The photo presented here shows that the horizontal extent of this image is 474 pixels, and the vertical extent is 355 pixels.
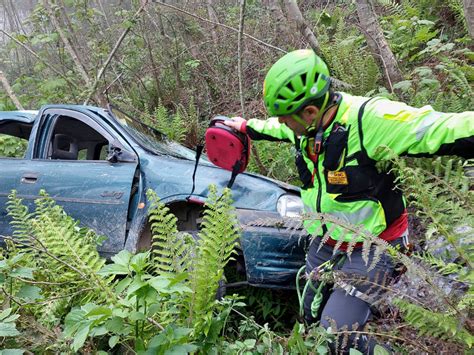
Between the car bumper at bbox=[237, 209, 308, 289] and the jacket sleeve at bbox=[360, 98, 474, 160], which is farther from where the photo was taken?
the car bumper at bbox=[237, 209, 308, 289]

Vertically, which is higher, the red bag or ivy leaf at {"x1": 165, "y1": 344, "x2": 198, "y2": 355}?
the red bag

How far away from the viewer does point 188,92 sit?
32.6 feet

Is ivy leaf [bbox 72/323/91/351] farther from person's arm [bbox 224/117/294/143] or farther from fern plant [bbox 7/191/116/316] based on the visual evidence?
person's arm [bbox 224/117/294/143]

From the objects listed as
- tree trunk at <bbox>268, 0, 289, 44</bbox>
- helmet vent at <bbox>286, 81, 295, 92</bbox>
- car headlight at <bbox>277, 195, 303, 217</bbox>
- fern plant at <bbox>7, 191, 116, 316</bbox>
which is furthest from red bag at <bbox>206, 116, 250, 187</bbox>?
tree trunk at <bbox>268, 0, 289, 44</bbox>

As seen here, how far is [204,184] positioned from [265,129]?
89 centimetres

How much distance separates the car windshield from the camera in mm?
4794

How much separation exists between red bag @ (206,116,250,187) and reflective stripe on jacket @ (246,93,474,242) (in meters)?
0.86

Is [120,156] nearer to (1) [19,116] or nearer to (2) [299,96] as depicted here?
(1) [19,116]

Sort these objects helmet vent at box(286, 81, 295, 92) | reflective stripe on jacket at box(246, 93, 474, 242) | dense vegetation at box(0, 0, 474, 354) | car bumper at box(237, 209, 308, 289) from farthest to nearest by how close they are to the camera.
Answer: car bumper at box(237, 209, 308, 289)
helmet vent at box(286, 81, 295, 92)
reflective stripe on jacket at box(246, 93, 474, 242)
dense vegetation at box(0, 0, 474, 354)

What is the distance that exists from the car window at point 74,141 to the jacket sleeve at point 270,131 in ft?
6.58

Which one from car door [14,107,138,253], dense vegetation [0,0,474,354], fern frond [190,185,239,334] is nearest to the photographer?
dense vegetation [0,0,474,354]

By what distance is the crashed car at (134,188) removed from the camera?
366 cm

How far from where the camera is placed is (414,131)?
2395mm

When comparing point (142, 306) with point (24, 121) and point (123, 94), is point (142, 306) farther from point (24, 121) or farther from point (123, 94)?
point (123, 94)
